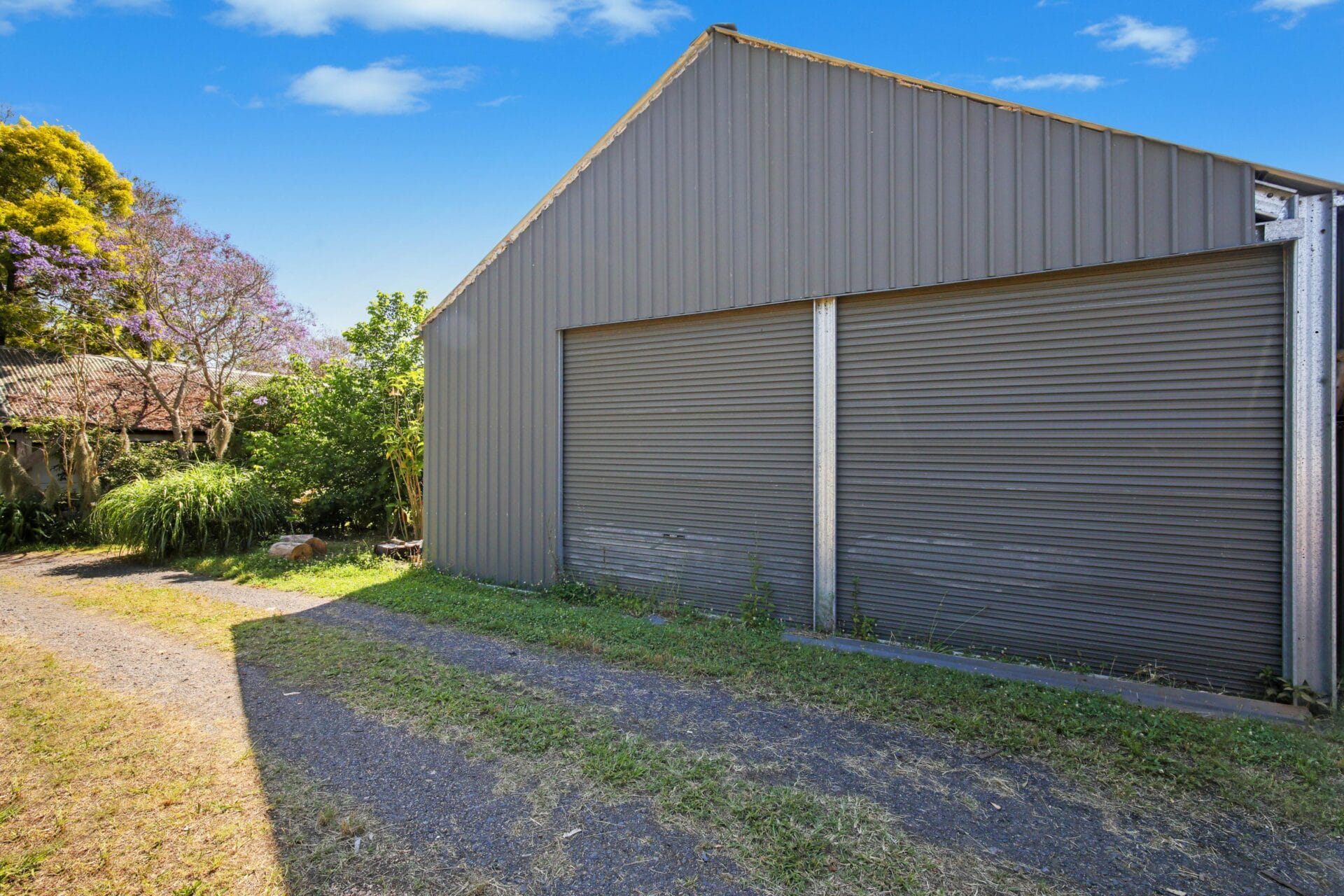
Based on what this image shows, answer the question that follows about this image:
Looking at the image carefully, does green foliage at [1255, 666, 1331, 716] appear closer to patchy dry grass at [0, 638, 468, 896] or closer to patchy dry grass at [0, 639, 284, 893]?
patchy dry grass at [0, 638, 468, 896]

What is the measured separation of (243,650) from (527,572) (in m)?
2.63

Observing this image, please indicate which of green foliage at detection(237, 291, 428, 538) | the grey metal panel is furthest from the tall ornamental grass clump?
the grey metal panel

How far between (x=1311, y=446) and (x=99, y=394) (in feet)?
55.4

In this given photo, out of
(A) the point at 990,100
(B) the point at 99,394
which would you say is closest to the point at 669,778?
(A) the point at 990,100

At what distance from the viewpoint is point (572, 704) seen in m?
3.65

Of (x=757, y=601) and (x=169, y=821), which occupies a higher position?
(x=757, y=601)

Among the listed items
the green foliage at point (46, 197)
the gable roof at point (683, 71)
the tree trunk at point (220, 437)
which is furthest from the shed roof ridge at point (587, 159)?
the green foliage at point (46, 197)

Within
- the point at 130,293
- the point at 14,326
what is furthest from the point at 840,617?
the point at 14,326

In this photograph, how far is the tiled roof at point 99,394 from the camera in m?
11.3

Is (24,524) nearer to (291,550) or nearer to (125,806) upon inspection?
(291,550)

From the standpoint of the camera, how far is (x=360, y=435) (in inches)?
398

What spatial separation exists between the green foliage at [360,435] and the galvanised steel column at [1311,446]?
31.3 feet

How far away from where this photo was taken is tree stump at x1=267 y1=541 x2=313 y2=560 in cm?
822

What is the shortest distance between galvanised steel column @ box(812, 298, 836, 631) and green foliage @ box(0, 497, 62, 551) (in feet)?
40.5
